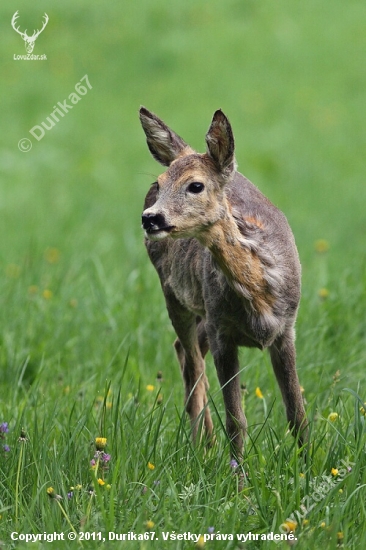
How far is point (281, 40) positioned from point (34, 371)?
12.2 meters

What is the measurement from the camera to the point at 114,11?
1819 cm

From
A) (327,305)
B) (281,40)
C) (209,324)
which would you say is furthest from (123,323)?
(281,40)

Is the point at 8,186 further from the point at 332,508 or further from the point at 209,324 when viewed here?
the point at 332,508

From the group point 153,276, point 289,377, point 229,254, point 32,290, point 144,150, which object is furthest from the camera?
point 144,150

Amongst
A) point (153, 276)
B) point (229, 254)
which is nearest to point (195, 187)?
point (229, 254)

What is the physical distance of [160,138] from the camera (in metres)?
4.77

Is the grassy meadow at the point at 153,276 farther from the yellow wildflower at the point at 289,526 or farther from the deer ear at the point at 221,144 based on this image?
the deer ear at the point at 221,144

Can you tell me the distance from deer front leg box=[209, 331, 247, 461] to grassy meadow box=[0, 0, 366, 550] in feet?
0.27

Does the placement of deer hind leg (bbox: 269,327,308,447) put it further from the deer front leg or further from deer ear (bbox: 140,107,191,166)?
deer ear (bbox: 140,107,191,166)

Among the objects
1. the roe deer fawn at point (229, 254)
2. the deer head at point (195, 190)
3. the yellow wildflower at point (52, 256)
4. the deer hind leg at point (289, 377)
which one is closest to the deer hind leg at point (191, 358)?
the roe deer fawn at point (229, 254)

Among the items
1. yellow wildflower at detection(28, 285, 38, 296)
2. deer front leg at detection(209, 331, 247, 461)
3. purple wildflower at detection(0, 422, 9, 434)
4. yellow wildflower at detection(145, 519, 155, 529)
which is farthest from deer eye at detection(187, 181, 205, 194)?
yellow wildflower at detection(28, 285, 38, 296)

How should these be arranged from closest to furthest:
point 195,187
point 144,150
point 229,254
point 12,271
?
point 195,187
point 229,254
point 12,271
point 144,150

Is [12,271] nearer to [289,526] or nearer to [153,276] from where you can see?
[153,276]

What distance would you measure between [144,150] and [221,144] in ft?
30.6
